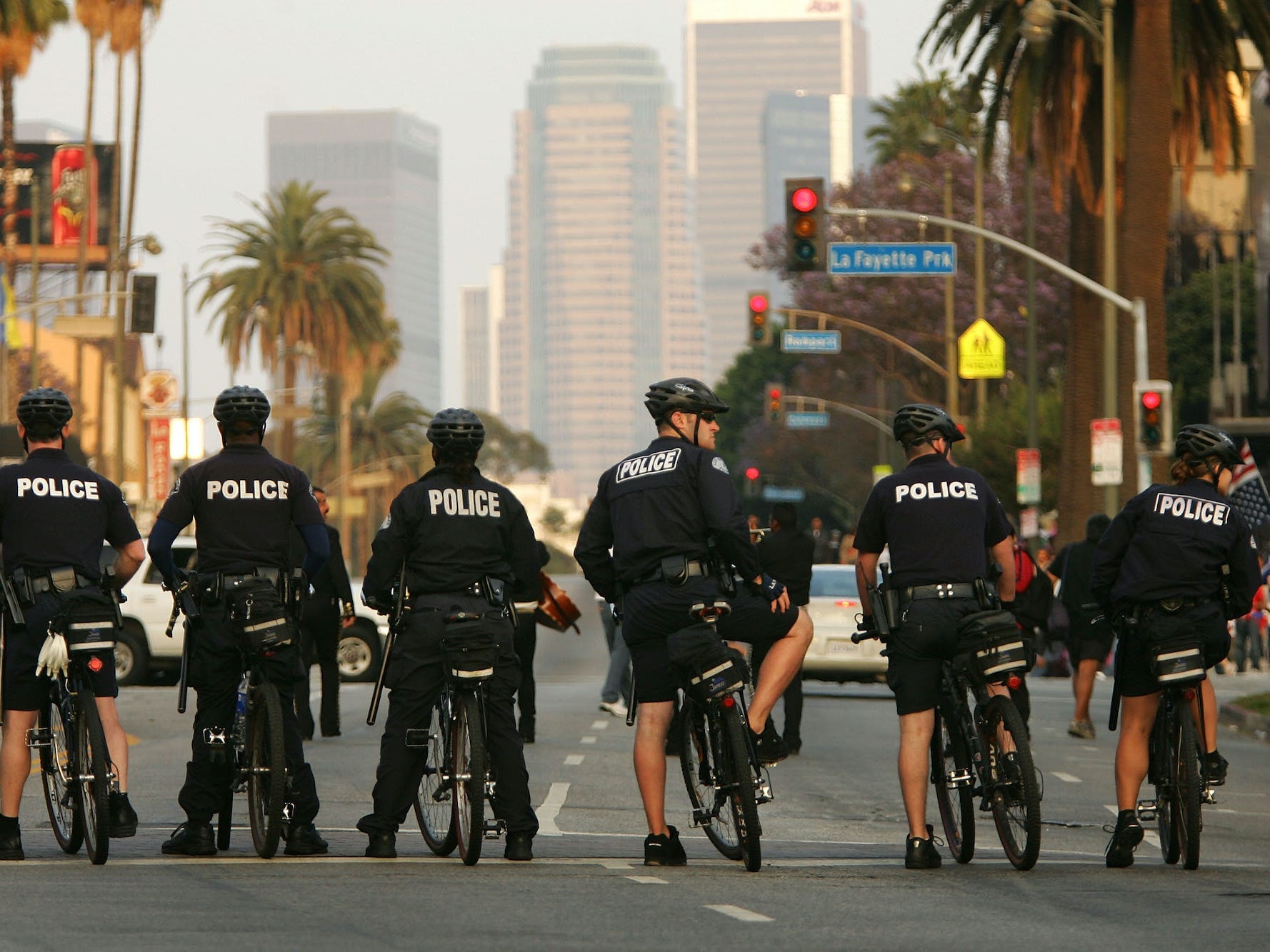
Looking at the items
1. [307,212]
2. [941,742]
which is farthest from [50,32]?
[941,742]

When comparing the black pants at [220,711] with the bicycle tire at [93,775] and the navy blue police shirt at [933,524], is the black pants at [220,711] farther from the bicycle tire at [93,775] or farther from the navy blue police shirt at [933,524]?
the navy blue police shirt at [933,524]

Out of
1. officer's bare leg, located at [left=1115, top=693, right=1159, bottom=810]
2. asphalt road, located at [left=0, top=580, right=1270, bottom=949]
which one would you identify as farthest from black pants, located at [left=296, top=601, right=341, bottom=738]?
officer's bare leg, located at [left=1115, top=693, right=1159, bottom=810]

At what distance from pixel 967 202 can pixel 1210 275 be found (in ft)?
24.2

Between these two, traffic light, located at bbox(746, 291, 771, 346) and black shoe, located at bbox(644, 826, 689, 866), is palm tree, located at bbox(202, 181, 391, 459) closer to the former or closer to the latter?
traffic light, located at bbox(746, 291, 771, 346)

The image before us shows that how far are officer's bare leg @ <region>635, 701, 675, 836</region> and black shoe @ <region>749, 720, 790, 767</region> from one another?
0.39 m

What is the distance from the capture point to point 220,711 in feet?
32.1

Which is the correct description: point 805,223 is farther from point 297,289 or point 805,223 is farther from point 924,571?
point 297,289

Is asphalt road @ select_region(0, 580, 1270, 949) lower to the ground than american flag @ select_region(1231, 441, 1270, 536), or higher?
lower

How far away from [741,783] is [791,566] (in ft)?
26.7

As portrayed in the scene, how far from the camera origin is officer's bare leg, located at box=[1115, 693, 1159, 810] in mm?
10156

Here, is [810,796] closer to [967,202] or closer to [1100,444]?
[1100,444]

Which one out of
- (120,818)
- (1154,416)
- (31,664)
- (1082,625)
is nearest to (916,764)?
(120,818)

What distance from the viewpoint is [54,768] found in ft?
32.2

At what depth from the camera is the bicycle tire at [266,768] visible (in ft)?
31.1
